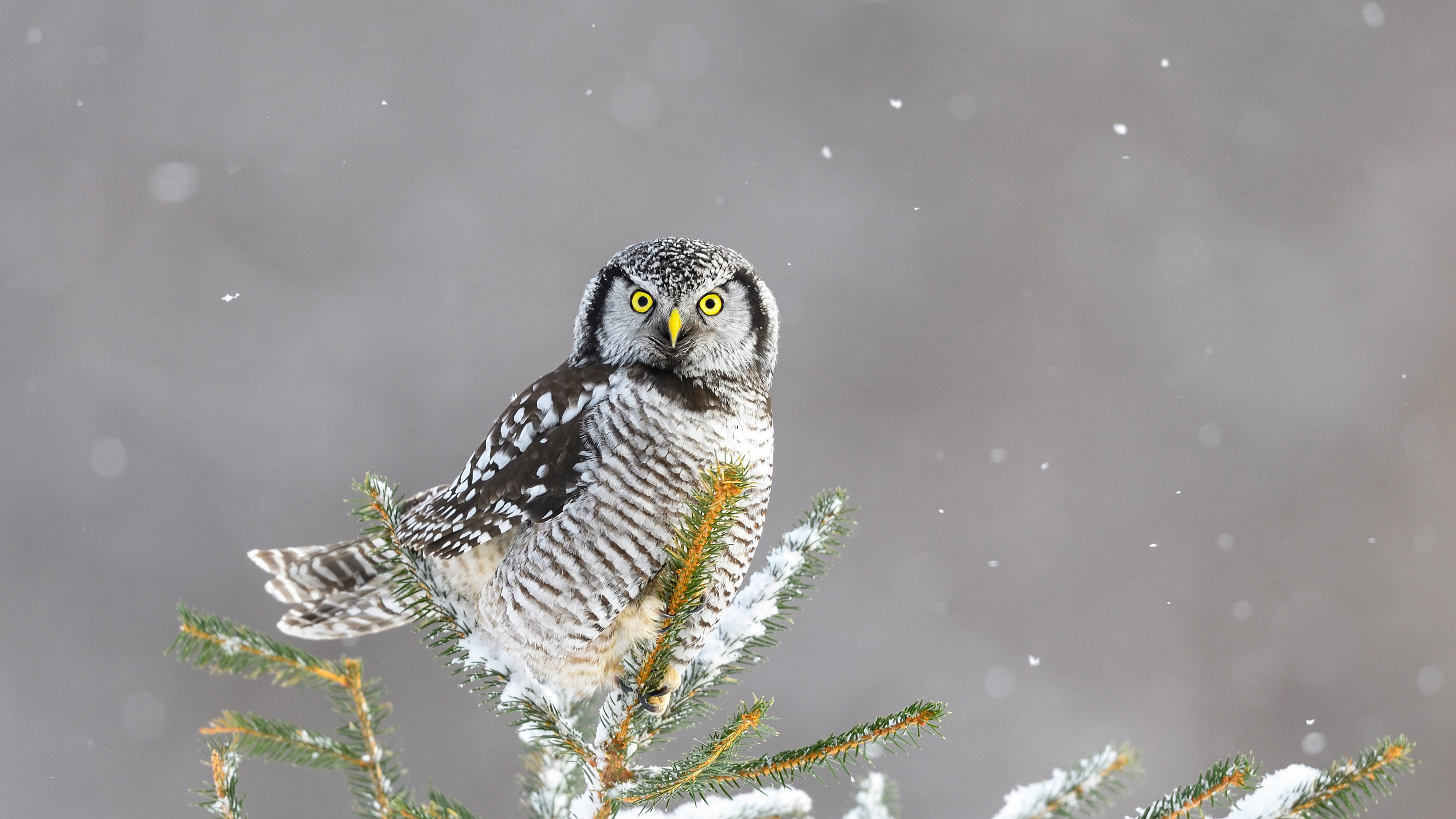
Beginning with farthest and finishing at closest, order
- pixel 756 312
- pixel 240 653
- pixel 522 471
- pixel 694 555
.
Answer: pixel 756 312 → pixel 522 471 → pixel 694 555 → pixel 240 653

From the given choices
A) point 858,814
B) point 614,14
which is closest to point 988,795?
point 858,814

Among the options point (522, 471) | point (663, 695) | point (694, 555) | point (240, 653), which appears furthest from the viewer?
point (522, 471)

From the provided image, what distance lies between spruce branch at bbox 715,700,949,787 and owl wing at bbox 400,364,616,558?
76 centimetres

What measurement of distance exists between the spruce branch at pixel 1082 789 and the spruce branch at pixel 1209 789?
8cm

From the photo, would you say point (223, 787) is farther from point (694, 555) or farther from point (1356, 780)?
point (1356, 780)

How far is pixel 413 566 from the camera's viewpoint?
149 centimetres

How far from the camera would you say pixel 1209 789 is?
1.36 metres

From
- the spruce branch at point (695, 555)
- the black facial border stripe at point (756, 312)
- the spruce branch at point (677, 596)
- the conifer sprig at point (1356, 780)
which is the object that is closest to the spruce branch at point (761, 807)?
the spruce branch at point (677, 596)

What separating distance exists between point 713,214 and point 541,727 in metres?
6.34

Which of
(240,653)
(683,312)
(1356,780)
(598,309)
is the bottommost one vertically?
(1356,780)

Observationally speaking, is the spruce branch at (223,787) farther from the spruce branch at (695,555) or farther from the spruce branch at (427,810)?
the spruce branch at (695,555)

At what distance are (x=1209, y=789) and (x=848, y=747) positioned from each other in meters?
0.48

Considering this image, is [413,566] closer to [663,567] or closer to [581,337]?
[663,567]

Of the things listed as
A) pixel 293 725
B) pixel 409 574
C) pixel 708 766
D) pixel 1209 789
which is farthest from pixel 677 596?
pixel 1209 789
